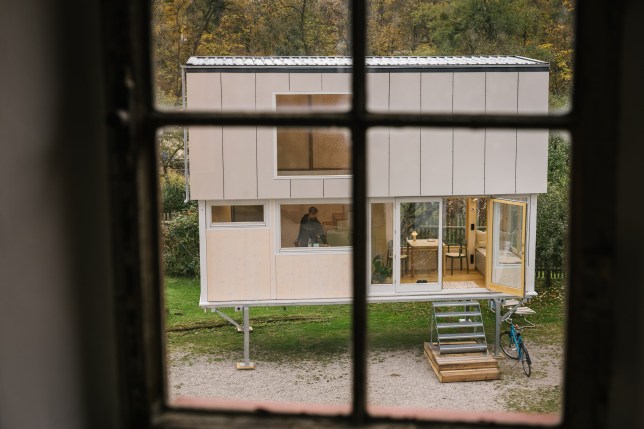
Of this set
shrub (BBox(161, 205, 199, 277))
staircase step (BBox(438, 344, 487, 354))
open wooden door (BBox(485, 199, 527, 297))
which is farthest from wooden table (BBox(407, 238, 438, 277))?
shrub (BBox(161, 205, 199, 277))

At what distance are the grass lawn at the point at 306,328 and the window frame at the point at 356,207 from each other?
6908 millimetres

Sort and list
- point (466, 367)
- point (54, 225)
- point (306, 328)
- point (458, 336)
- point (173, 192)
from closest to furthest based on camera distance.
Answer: point (54, 225), point (466, 367), point (458, 336), point (306, 328), point (173, 192)

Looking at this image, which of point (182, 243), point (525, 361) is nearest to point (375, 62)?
point (525, 361)

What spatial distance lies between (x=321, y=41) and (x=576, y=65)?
9376mm

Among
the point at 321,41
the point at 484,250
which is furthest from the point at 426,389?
the point at 321,41

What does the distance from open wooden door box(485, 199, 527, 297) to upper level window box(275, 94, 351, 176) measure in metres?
1.74

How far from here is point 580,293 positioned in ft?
1.80

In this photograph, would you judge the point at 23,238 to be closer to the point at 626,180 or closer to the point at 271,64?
the point at 626,180

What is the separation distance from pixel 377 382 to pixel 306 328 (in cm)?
211

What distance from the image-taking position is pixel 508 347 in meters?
7.45

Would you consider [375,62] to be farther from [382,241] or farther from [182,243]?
[182,243]

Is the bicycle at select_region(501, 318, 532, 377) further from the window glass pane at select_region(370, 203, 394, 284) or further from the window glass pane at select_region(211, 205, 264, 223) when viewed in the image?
the window glass pane at select_region(211, 205, 264, 223)

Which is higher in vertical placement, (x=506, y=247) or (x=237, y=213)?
(x=237, y=213)

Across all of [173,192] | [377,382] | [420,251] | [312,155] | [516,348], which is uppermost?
[312,155]
